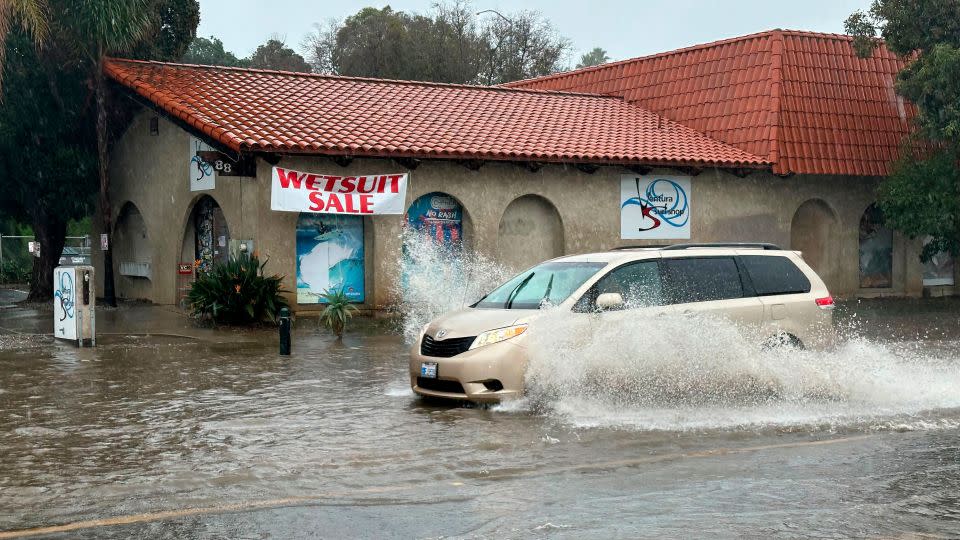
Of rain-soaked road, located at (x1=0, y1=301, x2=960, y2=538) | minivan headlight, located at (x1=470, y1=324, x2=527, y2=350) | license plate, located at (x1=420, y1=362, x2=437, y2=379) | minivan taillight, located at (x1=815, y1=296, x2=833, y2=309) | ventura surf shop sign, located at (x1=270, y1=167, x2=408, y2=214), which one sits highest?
ventura surf shop sign, located at (x1=270, y1=167, x2=408, y2=214)

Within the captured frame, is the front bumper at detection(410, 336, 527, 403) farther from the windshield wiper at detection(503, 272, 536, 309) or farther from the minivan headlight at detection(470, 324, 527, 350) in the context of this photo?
the windshield wiper at detection(503, 272, 536, 309)

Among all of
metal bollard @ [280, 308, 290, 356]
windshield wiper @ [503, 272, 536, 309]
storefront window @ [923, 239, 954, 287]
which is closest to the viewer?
windshield wiper @ [503, 272, 536, 309]

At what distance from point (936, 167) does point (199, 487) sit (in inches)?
859

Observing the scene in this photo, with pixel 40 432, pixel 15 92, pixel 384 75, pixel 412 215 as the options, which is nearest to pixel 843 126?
pixel 412 215

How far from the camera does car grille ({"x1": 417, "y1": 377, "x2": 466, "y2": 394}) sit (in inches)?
455

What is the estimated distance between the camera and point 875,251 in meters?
29.7

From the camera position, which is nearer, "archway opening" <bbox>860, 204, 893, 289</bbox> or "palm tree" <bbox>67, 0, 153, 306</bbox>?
"palm tree" <bbox>67, 0, 153, 306</bbox>

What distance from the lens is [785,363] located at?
12.2 meters

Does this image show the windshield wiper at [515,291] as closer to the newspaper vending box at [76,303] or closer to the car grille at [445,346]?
the car grille at [445,346]

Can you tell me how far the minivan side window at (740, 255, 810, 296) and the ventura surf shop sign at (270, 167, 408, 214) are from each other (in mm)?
11007

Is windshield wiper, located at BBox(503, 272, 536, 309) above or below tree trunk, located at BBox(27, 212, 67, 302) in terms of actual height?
below

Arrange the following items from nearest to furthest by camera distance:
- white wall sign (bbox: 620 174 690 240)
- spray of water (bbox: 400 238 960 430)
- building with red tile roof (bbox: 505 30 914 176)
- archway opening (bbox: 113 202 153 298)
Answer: spray of water (bbox: 400 238 960 430), white wall sign (bbox: 620 174 690 240), building with red tile roof (bbox: 505 30 914 176), archway opening (bbox: 113 202 153 298)

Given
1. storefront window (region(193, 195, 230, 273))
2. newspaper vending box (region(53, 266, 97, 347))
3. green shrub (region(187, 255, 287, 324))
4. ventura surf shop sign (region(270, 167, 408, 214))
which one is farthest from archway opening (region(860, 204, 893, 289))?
newspaper vending box (region(53, 266, 97, 347))

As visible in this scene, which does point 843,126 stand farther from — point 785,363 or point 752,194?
point 785,363
